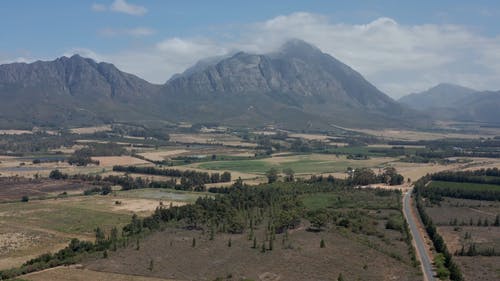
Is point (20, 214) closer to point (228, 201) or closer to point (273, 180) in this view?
point (228, 201)

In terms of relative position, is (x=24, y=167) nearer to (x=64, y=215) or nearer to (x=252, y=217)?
(x=64, y=215)

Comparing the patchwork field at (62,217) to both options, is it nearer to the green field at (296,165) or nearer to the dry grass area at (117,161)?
the green field at (296,165)

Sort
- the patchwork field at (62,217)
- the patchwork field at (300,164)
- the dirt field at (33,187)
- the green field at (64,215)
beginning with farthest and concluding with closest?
the patchwork field at (300,164), the dirt field at (33,187), the green field at (64,215), the patchwork field at (62,217)

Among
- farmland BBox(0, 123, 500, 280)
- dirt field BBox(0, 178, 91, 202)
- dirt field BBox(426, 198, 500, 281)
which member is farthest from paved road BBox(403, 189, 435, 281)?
dirt field BBox(0, 178, 91, 202)

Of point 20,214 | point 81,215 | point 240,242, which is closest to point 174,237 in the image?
point 240,242

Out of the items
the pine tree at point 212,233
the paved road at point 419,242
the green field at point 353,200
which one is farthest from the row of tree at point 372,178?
the pine tree at point 212,233

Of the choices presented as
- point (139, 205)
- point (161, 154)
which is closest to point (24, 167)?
point (161, 154)
